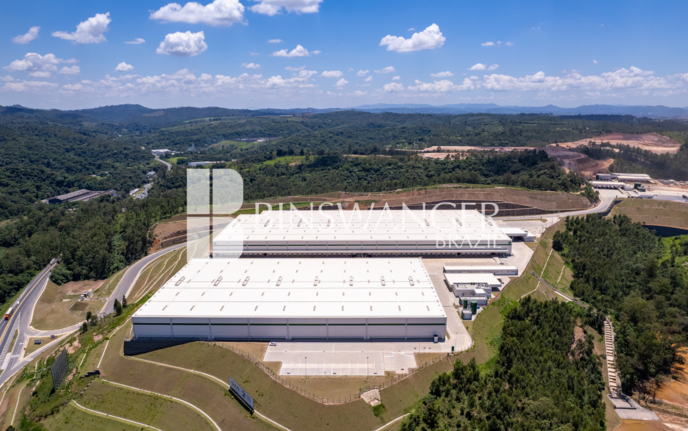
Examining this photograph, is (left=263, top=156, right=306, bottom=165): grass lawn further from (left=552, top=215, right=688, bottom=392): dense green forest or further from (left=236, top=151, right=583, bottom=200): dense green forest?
(left=552, top=215, right=688, bottom=392): dense green forest

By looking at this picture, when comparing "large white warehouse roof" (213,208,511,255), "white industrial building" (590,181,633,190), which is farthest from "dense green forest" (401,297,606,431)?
"white industrial building" (590,181,633,190)

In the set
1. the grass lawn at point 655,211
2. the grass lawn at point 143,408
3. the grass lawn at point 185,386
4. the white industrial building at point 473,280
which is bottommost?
the grass lawn at point 143,408

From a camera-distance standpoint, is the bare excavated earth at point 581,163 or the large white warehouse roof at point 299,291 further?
the bare excavated earth at point 581,163

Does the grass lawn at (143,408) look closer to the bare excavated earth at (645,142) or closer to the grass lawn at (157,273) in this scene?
the grass lawn at (157,273)

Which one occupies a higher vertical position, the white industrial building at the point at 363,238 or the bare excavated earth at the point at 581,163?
the bare excavated earth at the point at 581,163

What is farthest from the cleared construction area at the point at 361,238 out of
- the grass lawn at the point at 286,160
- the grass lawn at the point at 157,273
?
the grass lawn at the point at 286,160

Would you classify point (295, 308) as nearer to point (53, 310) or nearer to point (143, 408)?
point (143, 408)
